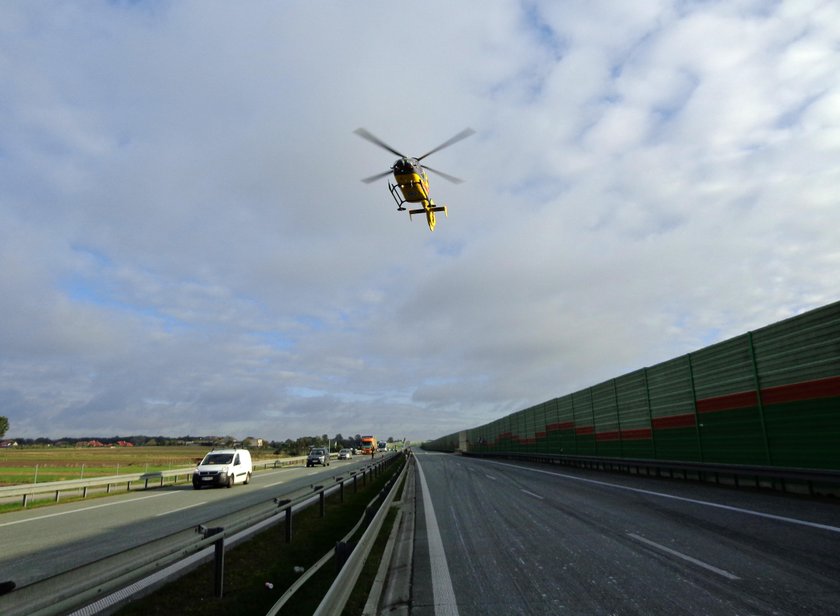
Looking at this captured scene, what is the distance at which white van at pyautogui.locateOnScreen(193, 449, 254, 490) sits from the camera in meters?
26.3

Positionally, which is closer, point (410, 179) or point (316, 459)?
A: point (410, 179)

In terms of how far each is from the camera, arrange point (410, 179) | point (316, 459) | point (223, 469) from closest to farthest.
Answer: point (410, 179)
point (223, 469)
point (316, 459)

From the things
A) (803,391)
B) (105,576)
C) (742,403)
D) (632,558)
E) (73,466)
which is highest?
(803,391)

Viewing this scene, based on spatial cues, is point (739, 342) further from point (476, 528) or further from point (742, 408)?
point (476, 528)

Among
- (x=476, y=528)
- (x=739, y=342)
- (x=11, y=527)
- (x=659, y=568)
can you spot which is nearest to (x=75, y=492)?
(x=11, y=527)

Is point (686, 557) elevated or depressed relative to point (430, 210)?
depressed

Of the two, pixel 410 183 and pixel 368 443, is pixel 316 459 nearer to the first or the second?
pixel 410 183

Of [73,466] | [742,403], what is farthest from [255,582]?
[73,466]

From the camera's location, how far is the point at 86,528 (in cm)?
1322

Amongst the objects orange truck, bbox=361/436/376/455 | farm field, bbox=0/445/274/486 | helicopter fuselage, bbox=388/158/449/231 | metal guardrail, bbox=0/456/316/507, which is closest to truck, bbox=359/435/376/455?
orange truck, bbox=361/436/376/455

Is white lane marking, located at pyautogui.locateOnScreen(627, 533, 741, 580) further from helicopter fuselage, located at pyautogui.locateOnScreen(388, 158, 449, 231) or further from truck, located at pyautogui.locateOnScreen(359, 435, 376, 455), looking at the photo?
truck, located at pyautogui.locateOnScreen(359, 435, 376, 455)

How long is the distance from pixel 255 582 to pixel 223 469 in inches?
854

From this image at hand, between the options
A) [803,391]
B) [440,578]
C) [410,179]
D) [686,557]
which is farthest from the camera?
[410,179]

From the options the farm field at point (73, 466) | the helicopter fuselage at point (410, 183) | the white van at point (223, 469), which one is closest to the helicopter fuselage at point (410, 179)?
the helicopter fuselage at point (410, 183)
